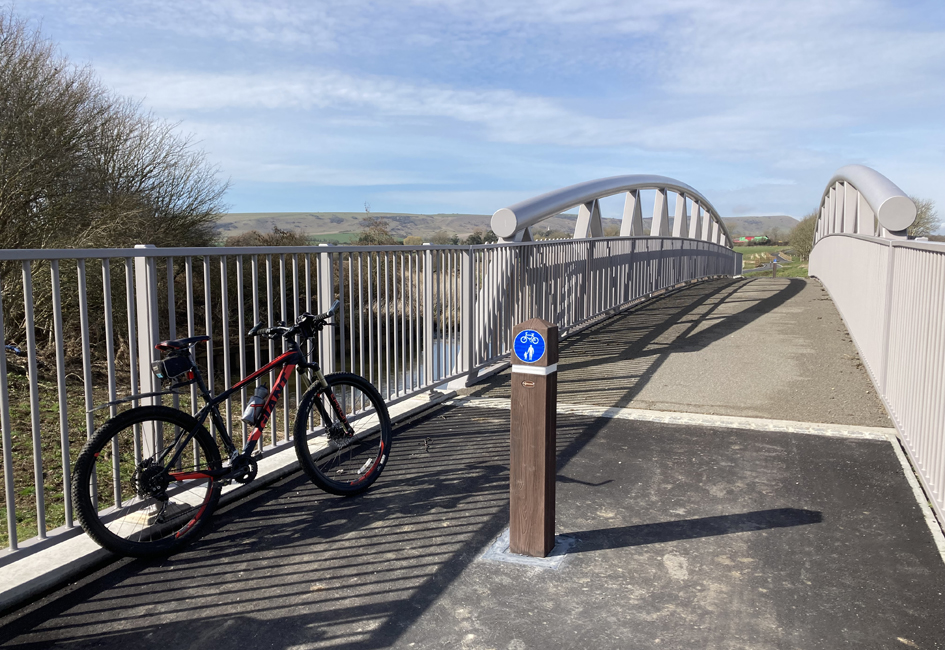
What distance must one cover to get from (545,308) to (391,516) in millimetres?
5762

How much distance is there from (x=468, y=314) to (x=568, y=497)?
346 centimetres

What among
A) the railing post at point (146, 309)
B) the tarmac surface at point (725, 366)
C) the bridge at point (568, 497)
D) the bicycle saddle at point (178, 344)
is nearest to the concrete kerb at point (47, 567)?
the bridge at point (568, 497)

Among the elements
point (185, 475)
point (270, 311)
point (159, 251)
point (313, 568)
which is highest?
point (159, 251)

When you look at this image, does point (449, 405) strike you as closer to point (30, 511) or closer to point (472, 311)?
point (472, 311)

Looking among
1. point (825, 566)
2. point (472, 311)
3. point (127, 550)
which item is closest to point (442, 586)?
point (127, 550)

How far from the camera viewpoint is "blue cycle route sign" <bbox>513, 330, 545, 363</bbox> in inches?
137

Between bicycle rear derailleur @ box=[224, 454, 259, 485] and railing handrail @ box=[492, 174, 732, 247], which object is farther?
railing handrail @ box=[492, 174, 732, 247]

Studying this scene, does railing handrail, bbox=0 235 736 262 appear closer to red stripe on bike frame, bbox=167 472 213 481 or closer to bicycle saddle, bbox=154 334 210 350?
bicycle saddle, bbox=154 334 210 350

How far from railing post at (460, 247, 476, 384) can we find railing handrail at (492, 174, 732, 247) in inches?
67.3

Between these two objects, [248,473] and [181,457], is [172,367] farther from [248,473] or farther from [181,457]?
[248,473]

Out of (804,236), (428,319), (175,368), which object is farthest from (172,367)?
(804,236)

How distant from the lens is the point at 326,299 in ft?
17.3

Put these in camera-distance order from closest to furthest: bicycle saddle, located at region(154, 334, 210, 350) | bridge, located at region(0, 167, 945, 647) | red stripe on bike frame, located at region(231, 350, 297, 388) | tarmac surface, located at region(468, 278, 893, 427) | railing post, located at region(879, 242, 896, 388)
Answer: bridge, located at region(0, 167, 945, 647)
bicycle saddle, located at region(154, 334, 210, 350)
red stripe on bike frame, located at region(231, 350, 297, 388)
railing post, located at region(879, 242, 896, 388)
tarmac surface, located at region(468, 278, 893, 427)

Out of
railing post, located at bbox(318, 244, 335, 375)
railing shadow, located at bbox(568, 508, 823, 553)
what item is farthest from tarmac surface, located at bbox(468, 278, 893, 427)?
railing shadow, located at bbox(568, 508, 823, 553)
